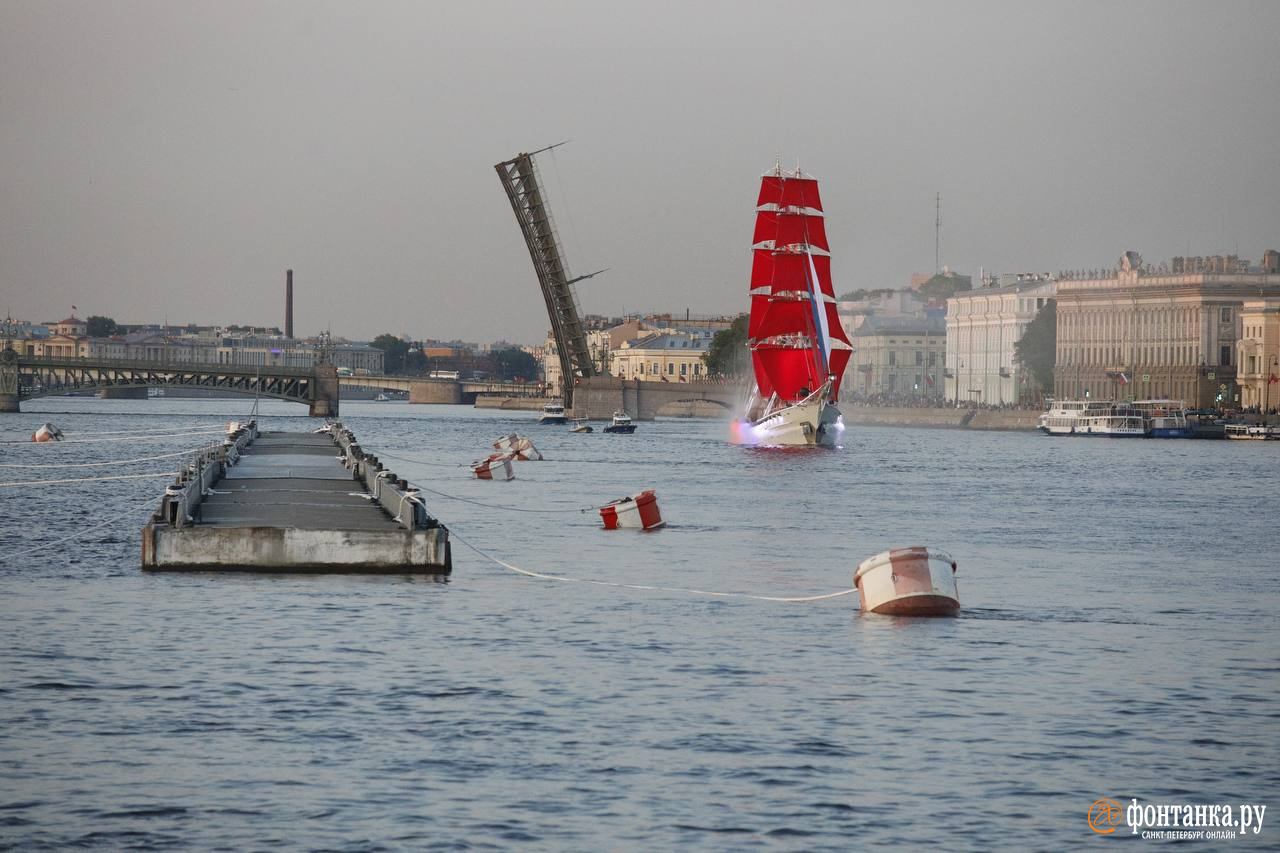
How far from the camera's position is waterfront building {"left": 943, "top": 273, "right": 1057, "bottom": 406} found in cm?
10912

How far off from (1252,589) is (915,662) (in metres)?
6.10

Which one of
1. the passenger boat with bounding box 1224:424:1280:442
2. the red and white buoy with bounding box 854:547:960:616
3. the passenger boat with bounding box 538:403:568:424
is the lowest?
the passenger boat with bounding box 1224:424:1280:442

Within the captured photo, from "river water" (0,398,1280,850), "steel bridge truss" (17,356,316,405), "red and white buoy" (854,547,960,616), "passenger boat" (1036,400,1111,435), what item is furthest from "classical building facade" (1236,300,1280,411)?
"red and white buoy" (854,547,960,616)

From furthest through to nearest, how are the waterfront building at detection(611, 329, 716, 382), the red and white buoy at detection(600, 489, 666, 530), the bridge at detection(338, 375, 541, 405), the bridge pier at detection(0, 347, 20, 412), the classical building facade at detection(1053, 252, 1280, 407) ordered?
the waterfront building at detection(611, 329, 716, 382)
the bridge at detection(338, 375, 541, 405)
the classical building facade at detection(1053, 252, 1280, 407)
the bridge pier at detection(0, 347, 20, 412)
the red and white buoy at detection(600, 489, 666, 530)

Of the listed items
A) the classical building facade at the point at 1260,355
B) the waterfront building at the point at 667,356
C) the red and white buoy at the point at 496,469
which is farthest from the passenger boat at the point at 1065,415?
the waterfront building at the point at 667,356

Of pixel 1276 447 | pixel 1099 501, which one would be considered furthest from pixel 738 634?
pixel 1276 447

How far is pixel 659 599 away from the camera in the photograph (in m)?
15.6

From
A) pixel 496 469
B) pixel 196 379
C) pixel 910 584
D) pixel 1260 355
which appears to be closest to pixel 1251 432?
pixel 1260 355

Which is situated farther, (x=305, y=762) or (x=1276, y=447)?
(x=1276, y=447)

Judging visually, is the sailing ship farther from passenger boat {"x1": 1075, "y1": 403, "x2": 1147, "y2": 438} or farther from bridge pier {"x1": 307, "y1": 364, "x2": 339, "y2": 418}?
bridge pier {"x1": 307, "y1": 364, "x2": 339, "y2": 418}

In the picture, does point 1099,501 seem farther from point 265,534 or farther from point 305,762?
point 305,762

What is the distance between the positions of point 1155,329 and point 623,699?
85.7 meters

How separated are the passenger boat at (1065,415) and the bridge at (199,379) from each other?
2653 centimetres

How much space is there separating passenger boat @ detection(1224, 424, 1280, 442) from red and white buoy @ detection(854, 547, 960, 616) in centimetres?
5819
